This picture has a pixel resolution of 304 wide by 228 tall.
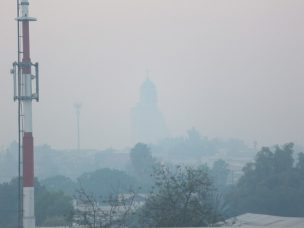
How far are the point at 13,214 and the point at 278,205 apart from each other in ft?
32.2

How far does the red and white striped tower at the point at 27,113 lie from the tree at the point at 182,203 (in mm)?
2530

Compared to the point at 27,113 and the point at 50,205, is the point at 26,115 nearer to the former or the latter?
the point at 27,113

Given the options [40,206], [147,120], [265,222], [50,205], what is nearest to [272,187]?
[50,205]

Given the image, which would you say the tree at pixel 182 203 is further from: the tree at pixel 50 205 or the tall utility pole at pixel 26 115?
the tree at pixel 50 205

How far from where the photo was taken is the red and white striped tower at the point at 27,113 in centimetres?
1747

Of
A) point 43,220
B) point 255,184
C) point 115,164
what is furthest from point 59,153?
point 43,220

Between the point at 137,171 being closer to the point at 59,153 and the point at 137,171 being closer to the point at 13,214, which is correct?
the point at 13,214

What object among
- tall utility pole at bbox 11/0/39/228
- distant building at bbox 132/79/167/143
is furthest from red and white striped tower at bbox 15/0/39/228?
distant building at bbox 132/79/167/143

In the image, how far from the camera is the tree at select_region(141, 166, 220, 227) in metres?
16.0

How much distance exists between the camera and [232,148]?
4043 inches

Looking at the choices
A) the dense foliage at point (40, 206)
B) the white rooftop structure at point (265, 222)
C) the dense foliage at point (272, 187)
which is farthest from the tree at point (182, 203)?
the dense foliage at point (272, 187)

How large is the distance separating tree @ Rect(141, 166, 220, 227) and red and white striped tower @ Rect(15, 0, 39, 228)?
2.53 m

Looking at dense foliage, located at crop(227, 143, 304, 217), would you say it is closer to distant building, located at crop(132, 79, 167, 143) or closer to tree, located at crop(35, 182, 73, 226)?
tree, located at crop(35, 182, 73, 226)

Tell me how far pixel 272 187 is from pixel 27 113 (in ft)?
61.8
